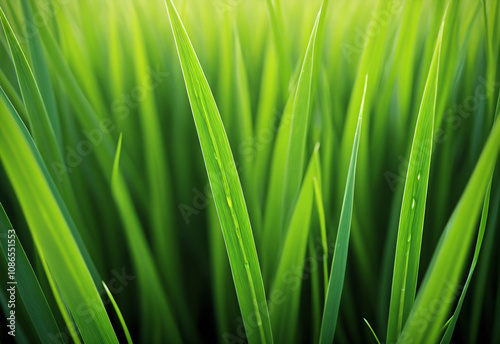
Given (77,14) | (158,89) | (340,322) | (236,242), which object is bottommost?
(340,322)

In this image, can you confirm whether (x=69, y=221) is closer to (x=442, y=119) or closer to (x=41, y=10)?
(x=41, y=10)

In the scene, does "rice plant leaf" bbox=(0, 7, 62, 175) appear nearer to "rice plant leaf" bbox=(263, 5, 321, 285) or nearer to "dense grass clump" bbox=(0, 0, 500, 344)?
"dense grass clump" bbox=(0, 0, 500, 344)

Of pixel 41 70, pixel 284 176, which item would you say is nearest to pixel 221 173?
pixel 284 176

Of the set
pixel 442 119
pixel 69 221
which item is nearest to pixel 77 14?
pixel 69 221

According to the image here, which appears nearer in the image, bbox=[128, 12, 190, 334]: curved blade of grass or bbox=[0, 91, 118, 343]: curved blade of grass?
bbox=[0, 91, 118, 343]: curved blade of grass

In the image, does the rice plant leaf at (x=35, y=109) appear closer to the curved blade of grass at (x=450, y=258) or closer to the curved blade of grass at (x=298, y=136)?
the curved blade of grass at (x=298, y=136)

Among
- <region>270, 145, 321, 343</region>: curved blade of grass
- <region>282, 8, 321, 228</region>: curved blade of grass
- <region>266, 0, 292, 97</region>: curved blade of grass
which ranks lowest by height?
<region>270, 145, 321, 343</region>: curved blade of grass

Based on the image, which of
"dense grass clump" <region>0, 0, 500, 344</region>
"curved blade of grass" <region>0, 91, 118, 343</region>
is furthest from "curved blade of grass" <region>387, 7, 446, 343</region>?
"curved blade of grass" <region>0, 91, 118, 343</region>
